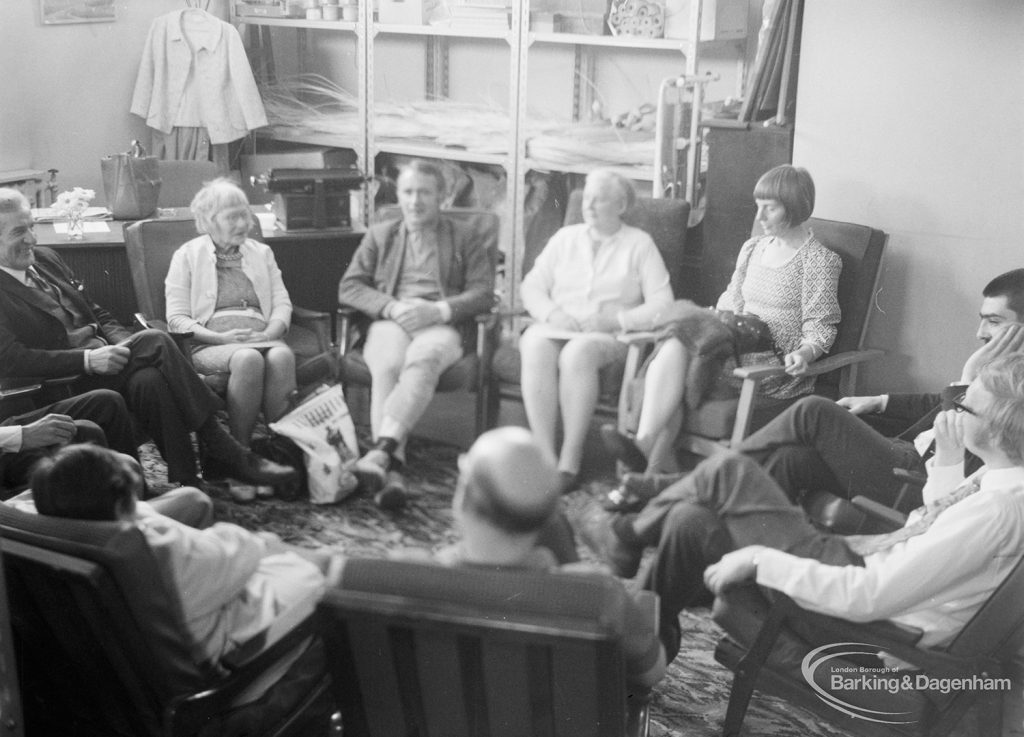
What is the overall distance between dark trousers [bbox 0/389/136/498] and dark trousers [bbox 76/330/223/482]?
2cm

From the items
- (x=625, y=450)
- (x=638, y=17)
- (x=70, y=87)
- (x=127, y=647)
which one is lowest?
(x=127, y=647)

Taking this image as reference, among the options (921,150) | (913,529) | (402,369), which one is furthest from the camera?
(402,369)

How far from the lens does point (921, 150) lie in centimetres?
176

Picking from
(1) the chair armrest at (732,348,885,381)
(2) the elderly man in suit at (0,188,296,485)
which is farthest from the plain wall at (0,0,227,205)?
(1) the chair armrest at (732,348,885,381)

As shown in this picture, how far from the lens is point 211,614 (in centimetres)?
207

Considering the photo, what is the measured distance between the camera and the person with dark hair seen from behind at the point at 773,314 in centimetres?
185

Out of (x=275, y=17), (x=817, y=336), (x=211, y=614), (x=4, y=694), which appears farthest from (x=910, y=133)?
(x=4, y=694)

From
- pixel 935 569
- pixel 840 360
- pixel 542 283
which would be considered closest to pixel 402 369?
pixel 542 283

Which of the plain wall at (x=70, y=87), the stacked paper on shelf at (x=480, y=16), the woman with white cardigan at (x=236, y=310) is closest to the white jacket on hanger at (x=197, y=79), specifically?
the plain wall at (x=70, y=87)

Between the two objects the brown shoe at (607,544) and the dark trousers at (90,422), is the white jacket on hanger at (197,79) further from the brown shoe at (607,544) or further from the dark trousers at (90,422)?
the brown shoe at (607,544)

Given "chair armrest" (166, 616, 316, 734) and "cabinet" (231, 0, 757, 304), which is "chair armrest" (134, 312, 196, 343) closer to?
"cabinet" (231, 0, 757, 304)

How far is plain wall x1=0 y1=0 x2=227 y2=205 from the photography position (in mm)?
2031

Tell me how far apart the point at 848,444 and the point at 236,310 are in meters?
1.08

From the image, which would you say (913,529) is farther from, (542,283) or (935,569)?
(542,283)
